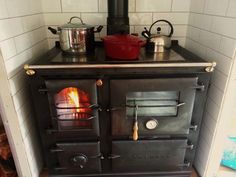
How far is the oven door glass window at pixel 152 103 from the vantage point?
112cm

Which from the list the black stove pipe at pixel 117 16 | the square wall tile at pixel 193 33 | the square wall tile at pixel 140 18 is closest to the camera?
the black stove pipe at pixel 117 16

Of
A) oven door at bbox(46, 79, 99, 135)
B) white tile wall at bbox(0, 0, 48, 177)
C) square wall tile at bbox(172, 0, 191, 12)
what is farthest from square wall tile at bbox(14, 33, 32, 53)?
square wall tile at bbox(172, 0, 191, 12)

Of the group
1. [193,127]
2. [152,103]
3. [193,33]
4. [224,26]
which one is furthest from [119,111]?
[193,33]

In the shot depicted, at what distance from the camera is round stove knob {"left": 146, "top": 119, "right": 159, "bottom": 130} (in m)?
1.14

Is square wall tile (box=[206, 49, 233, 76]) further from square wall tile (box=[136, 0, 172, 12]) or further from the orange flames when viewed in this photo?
the orange flames

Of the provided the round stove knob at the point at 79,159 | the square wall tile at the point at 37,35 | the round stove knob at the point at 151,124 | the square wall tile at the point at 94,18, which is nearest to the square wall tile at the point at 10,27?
the square wall tile at the point at 37,35

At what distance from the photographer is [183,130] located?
46.8 inches

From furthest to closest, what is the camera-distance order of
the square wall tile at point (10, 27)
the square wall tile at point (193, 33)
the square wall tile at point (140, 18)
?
the square wall tile at point (140, 18) < the square wall tile at point (193, 33) < the square wall tile at point (10, 27)

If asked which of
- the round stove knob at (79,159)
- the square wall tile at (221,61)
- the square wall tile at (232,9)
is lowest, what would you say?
the round stove knob at (79,159)

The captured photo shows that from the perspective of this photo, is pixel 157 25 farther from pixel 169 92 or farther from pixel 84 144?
pixel 84 144

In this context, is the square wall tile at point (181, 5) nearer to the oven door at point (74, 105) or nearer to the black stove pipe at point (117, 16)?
the black stove pipe at point (117, 16)

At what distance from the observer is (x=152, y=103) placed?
1.14m

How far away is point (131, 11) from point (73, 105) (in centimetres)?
84

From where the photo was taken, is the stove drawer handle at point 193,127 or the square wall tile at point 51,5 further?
the square wall tile at point 51,5
